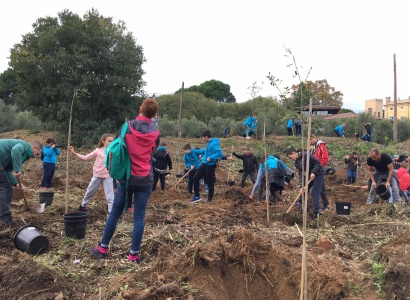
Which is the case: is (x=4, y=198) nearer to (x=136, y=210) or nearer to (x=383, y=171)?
(x=136, y=210)

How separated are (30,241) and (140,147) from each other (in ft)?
5.68

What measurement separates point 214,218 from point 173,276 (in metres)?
2.95

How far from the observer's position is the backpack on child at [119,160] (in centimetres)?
416

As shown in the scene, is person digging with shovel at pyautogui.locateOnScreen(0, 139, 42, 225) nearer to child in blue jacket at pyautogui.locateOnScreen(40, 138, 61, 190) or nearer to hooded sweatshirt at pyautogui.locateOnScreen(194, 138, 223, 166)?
hooded sweatshirt at pyautogui.locateOnScreen(194, 138, 223, 166)

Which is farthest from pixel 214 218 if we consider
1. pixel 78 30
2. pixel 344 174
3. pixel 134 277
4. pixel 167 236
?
pixel 78 30

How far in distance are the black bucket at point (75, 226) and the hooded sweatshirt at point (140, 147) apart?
1326 millimetres

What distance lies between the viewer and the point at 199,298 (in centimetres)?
350

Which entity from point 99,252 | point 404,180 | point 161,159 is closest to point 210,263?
point 99,252

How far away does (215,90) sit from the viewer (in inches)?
1959

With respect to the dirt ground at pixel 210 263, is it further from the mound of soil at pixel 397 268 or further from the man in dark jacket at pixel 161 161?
the man in dark jacket at pixel 161 161

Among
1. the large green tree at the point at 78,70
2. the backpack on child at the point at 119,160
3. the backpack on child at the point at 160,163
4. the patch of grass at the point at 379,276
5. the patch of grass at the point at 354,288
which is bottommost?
the patch of grass at the point at 354,288

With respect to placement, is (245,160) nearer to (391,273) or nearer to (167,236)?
(167,236)

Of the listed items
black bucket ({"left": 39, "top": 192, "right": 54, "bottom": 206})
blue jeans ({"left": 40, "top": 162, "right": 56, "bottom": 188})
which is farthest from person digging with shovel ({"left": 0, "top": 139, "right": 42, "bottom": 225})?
blue jeans ({"left": 40, "top": 162, "right": 56, "bottom": 188})

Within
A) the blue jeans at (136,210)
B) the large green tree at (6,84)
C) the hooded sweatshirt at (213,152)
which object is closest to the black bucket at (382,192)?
the hooded sweatshirt at (213,152)
